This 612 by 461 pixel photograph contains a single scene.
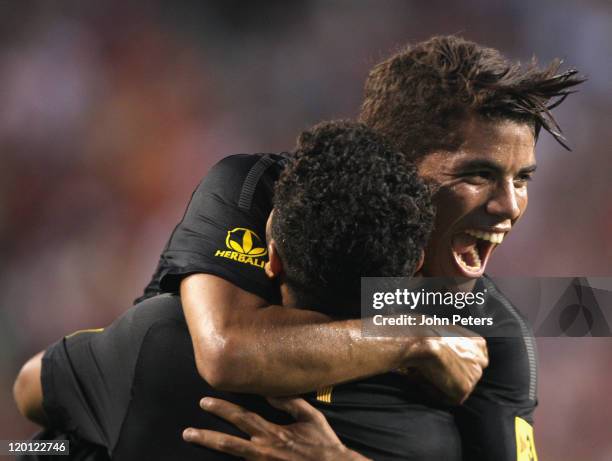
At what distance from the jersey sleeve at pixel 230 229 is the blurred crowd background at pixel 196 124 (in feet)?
9.42

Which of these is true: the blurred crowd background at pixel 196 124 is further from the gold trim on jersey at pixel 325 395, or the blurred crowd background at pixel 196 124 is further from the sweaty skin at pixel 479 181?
the gold trim on jersey at pixel 325 395

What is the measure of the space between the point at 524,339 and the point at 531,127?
67 cm

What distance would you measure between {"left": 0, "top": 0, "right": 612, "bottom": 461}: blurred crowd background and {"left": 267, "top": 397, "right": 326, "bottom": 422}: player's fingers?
3.22 m

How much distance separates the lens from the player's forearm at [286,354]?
2014 mm

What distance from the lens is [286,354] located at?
2.01 m

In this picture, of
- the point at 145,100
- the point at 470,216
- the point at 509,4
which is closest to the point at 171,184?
the point at 145,100

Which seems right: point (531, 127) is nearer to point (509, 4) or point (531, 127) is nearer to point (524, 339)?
point (524, 339)

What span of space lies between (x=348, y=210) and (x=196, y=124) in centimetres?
383

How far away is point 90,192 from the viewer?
207 inches

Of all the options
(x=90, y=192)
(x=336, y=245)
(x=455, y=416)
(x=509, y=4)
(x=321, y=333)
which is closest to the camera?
(x=336, y=245)

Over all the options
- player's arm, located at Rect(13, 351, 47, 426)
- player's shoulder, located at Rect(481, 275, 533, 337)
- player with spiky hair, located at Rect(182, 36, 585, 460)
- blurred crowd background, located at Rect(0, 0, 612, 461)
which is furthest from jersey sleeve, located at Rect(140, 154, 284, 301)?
blurred crowd background, located at Rect(0, 0, 612, 461)

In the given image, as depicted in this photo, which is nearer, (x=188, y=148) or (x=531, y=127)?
(x=531, y=127)

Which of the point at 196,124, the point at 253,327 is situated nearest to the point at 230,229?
the point at 253,327

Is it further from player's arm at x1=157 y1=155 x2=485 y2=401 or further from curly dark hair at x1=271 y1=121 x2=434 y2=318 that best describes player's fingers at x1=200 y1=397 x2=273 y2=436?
curly dark hair at x1=271 y1=121 x2=434 y2=318
